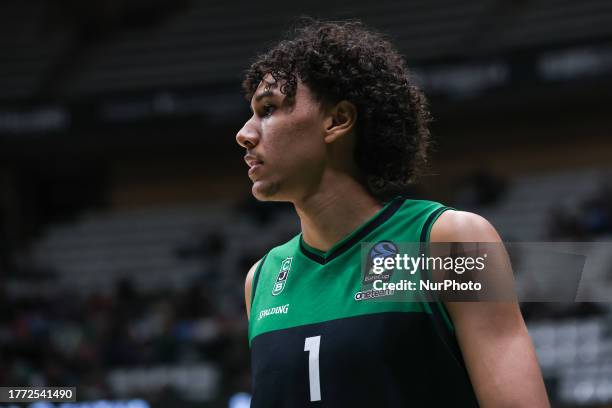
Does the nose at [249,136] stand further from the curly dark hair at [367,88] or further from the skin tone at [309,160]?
the curly dark hair at [367,88]

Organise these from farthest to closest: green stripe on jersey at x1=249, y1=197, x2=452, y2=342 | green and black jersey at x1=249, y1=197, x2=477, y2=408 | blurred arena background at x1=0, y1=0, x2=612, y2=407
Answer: blurred arena background at x1=0, y1=0, x2=612, y2=407, green stripe on jersey at x1=249, y1=197, x2=452, y2=342, green and black jersey at x1=249, y1=197, x2=477, y2=408

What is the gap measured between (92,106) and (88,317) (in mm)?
3724

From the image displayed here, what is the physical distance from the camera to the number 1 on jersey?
2.07 m

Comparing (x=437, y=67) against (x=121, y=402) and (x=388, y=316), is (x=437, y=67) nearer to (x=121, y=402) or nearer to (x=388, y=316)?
(x=121, y=402)

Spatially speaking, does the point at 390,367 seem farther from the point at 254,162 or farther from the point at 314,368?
the point at 254,162

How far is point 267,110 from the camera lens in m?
2.31

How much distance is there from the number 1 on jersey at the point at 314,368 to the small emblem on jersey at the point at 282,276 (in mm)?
272

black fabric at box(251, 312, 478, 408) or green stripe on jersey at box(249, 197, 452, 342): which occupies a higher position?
green stripe on jersey at box(249, 197, 452, 342)

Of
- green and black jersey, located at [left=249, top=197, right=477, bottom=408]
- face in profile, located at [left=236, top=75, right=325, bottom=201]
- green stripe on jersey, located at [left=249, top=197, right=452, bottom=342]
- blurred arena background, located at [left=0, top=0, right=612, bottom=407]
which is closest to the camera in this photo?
green and black jersey, located at [left=249, top=197, right=477, bottom=408]

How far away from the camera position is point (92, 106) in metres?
14.9

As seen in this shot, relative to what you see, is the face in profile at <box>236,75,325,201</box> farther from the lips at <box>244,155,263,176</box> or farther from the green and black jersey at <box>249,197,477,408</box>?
the green and black jersey at <box>249,197,477,408</box>

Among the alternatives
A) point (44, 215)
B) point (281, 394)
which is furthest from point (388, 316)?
point (44, 215)

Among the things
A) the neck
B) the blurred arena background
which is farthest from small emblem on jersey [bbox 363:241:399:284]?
the blurred arena background

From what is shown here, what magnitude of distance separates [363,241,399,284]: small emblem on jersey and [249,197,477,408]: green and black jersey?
18 mm
